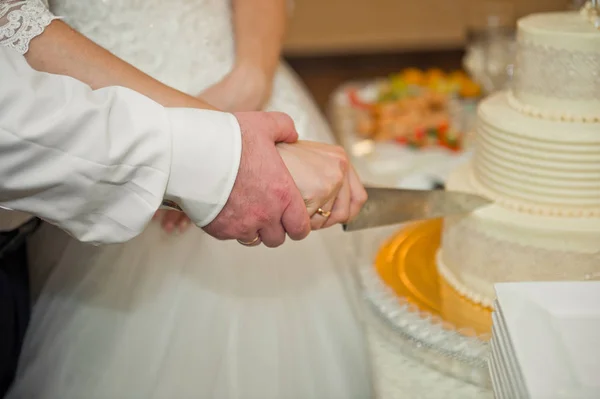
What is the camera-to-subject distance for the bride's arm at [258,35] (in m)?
1.24

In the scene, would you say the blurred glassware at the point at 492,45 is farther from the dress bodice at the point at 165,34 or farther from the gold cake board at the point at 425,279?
the dress bodice at the point at 165,34

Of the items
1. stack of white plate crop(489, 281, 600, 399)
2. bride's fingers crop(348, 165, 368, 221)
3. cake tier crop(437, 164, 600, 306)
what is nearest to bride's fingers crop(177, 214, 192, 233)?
bride's fingers crop(348, 165, 368, 221)

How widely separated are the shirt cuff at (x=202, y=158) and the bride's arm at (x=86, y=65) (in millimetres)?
105

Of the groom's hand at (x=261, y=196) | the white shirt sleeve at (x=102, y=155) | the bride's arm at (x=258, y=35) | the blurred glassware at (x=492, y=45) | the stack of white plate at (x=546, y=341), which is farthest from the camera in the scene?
the blurred glassware at (x=492, y=45)

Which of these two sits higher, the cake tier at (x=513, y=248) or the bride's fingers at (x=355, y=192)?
the bride's fingers at (x=355, y=192)

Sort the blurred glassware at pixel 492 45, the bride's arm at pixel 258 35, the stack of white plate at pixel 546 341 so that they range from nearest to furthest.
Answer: the stack of white plate at pixel 546 341 < the bride's arm at pixel 258 35 < the blurred glassware at pixel 492 45

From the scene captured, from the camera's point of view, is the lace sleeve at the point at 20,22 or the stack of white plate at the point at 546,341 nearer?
the stack of white plate at the point at 546,341

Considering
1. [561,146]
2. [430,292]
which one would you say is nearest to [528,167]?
[561,146]

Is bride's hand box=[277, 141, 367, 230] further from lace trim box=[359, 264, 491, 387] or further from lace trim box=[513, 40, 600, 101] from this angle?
lace trim box=[513, 40, 600, 101]

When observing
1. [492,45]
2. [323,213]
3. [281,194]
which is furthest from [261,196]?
[492,45]

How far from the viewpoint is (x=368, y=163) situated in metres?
1.77

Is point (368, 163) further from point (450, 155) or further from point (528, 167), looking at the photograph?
point (528, 167)

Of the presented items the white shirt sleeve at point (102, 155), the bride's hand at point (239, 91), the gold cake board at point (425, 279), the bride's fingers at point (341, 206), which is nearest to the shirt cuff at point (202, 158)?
the white shirt sleeve at point (102, 155)

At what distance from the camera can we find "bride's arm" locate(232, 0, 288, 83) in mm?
1242
